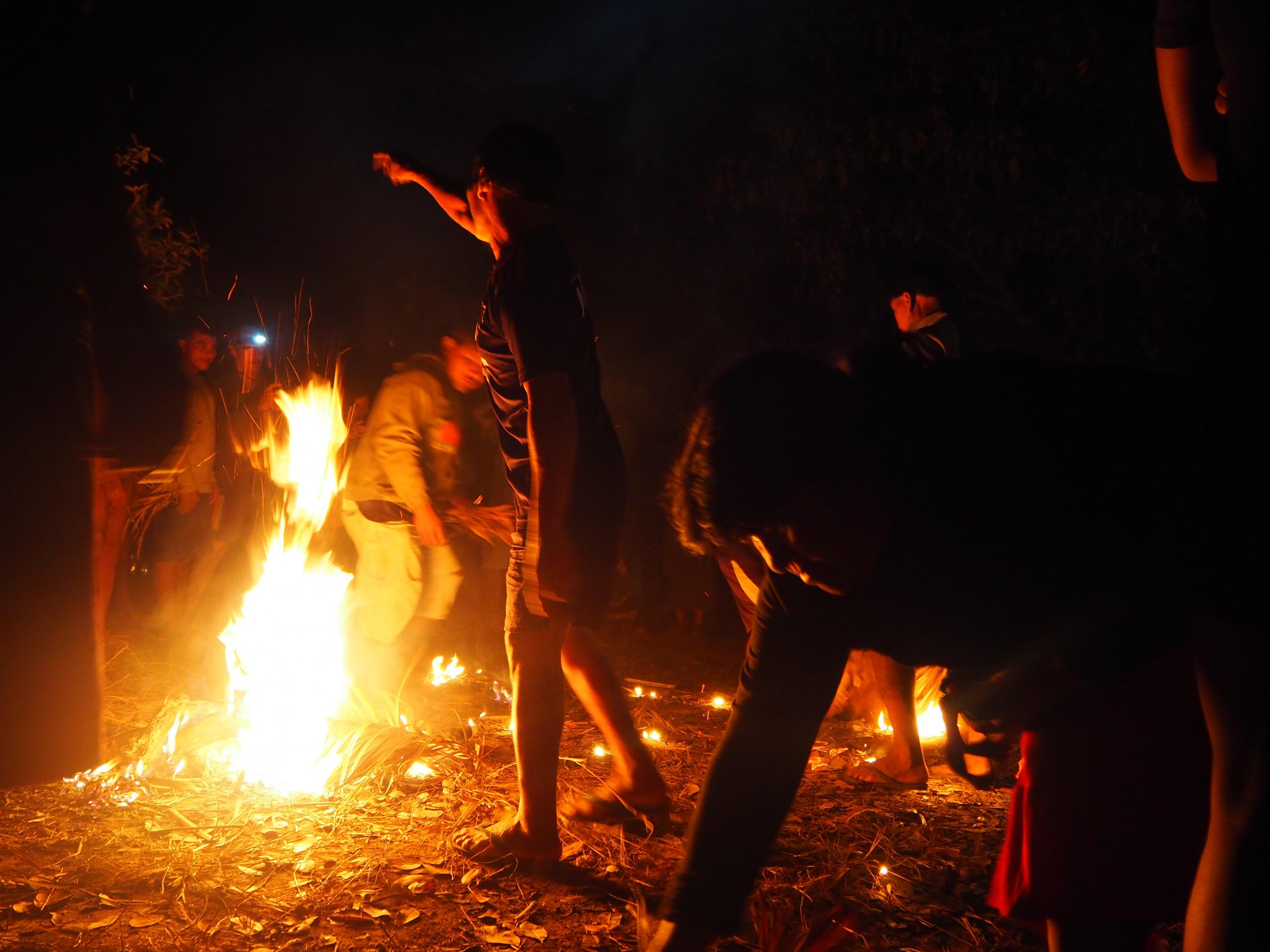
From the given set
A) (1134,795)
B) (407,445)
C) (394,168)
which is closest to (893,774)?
(1134,795)

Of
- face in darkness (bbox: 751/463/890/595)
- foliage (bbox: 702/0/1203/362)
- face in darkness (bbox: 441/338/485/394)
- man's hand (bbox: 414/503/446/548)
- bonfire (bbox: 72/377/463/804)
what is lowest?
bonfire (bbox: 72/377/463/804)

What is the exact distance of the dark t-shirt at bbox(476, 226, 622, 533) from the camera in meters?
2.96

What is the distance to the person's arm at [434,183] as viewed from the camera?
12.1ft

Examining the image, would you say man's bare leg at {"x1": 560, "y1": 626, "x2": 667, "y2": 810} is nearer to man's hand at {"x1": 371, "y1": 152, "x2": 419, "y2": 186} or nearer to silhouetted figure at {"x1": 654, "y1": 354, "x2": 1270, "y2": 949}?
silhouetted figure at {"x1": 654, "y1": 354, "x2": 1270, "y2": 949}

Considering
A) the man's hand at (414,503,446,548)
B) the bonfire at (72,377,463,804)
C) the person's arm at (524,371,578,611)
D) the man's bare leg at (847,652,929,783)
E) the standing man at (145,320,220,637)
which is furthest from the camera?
the standing man at (145,320,220,637)

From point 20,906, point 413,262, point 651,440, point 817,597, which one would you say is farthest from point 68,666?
point 413,262

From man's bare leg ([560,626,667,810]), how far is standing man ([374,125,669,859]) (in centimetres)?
10

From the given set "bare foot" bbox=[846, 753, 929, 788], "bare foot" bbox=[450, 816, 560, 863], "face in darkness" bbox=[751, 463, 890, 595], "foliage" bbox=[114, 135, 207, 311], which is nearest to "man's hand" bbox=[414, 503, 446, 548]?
"bare foot" bbox=[450, 816, 560, 863]

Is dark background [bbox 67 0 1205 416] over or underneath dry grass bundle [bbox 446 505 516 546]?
over

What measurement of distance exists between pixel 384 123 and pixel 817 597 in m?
12.3

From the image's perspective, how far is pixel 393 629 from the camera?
5.16 meters

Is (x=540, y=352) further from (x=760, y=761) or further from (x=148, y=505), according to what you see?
(x=148, y=505)

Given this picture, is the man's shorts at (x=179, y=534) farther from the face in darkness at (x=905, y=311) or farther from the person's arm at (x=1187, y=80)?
the person's arm at (x=1187, y=80)

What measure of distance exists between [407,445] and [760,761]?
12.1ft
